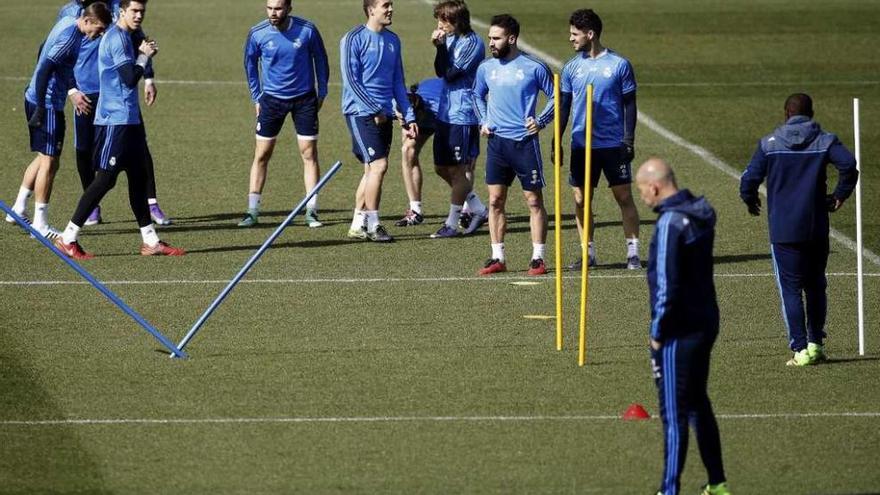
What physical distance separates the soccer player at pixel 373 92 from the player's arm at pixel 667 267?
8124 millimetres

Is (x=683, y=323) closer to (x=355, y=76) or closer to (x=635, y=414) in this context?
(x=635, y=414)

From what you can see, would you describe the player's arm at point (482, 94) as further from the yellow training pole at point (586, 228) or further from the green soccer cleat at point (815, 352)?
the green soccer cleat at point (815, 352)

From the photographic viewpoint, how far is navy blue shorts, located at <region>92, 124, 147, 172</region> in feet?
53.3

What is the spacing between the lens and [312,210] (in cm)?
1855

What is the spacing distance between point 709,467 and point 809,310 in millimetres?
3619

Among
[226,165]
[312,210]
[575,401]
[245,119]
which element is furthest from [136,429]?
[245,119]

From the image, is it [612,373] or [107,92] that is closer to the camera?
[612,373]

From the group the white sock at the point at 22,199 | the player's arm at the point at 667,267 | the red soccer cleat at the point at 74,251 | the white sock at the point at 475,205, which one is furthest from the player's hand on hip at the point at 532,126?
the player's arm at the point at 667,267

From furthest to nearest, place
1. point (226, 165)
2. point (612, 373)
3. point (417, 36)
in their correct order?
point (417, 36) → point (226, 165) → point (612, 373)

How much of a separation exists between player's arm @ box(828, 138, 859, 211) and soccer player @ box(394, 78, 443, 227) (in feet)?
19.3

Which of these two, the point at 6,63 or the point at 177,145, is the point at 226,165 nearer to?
the point at 177,145

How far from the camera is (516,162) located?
1576 centimetres

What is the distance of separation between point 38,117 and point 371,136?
10.7 feet

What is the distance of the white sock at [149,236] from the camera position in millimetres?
16656
